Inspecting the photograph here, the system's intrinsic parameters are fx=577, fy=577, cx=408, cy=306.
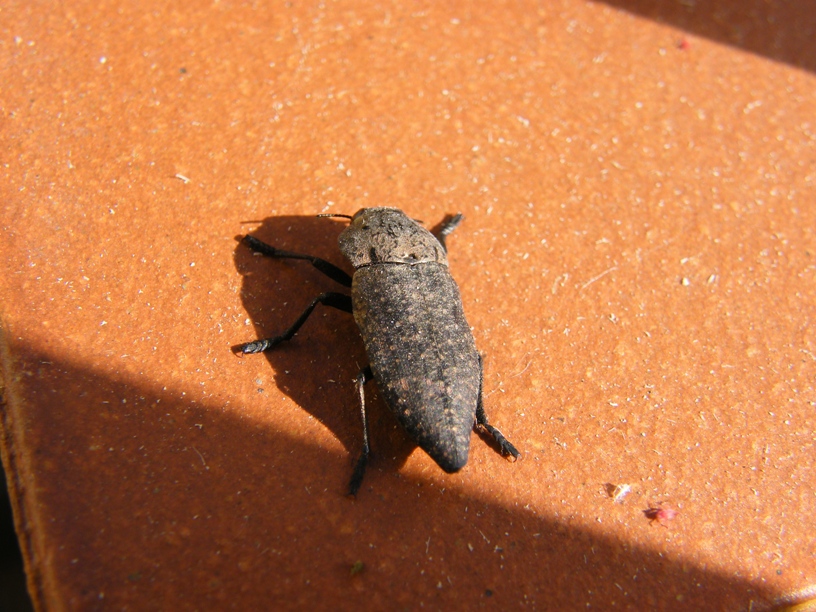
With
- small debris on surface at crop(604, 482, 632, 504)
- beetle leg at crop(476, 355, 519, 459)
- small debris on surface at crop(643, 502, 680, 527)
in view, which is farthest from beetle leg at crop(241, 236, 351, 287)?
small debris on surface at crop(643, 502, 680, 527)

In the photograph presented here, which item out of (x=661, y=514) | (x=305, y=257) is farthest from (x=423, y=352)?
(x=661, y=514)

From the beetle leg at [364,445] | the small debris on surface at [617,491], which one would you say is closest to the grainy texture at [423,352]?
the beetle leg at [364,445]

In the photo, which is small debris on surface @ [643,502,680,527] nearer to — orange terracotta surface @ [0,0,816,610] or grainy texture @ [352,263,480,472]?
orange terracotta surface @ [0,0,816,610]

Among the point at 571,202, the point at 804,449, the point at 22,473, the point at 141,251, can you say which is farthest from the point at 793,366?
Result: the point at 22,473

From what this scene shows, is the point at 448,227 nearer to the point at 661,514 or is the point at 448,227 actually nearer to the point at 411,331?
the point at 411,331

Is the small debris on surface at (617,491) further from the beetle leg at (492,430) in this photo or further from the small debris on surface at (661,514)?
the beetle leg at (492,430)

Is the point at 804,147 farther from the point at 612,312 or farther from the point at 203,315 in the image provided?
the point at 203,315
